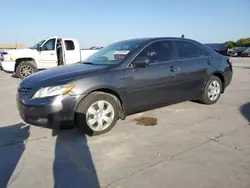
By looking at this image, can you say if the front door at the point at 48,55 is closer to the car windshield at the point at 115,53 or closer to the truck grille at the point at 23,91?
the car windshield at the point at 115,53

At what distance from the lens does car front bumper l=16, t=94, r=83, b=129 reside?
3.49 metres

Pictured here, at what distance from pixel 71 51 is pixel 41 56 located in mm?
1485

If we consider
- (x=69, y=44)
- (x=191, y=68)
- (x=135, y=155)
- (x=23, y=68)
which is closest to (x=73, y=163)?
(x=135, y=155)

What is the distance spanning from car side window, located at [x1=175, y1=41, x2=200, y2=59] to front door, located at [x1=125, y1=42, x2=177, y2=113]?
32cm

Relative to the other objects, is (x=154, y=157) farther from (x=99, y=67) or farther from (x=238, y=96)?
(x=238, y=96)

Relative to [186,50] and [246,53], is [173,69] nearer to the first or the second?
[186,50]

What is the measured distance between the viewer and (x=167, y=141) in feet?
11.8

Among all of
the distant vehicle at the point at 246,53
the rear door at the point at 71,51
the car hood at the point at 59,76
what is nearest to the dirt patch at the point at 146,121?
the car hood at the point at 59,76

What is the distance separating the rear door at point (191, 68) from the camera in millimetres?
4781

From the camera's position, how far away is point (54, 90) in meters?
3.54

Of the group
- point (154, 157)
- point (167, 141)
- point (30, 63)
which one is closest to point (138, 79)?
point (167, 141)

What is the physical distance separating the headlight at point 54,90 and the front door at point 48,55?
26.3 ft

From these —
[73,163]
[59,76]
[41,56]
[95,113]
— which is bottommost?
[73,163]

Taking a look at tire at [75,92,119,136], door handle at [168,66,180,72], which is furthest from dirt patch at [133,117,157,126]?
door handle at [168,66,180,72]
